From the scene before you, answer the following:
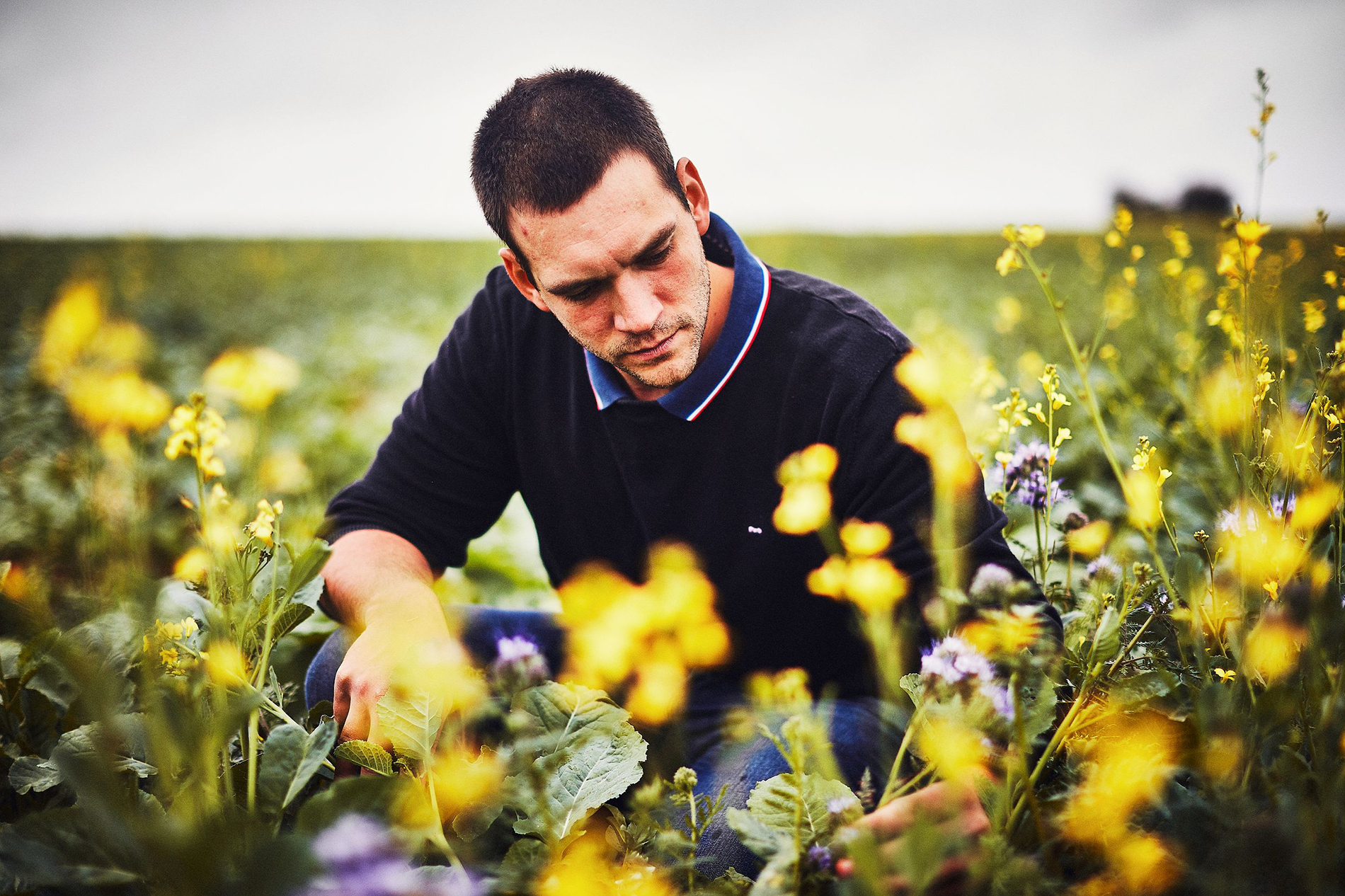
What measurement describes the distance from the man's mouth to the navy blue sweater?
144 millimetres

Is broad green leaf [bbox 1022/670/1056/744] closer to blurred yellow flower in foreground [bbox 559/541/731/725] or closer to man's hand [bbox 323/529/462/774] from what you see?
man's hand [bbox 323/529/462/774]

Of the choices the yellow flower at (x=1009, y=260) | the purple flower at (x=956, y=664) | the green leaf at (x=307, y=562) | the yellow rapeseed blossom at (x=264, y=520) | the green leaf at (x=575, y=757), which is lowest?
the green leaf at (x=575, y=757)

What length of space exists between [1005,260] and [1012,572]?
478 millimetres

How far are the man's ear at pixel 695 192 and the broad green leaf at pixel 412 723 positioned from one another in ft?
3.36

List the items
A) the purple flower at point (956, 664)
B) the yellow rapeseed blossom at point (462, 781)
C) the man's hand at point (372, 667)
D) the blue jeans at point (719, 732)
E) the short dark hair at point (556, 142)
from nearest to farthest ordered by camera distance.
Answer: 1. the purple flower at point (956, 664)
2. the yellow rapeseed blossom at point (462, 781)
3. the man's hand at point (372, 667)
4. the blue jeans at point (719, 732)
5. the short dark hair at point (556, 142)

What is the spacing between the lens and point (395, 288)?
13.8 m

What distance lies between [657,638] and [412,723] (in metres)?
0.75

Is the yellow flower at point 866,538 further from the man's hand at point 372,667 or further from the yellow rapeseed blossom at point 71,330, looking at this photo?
the yellow rapeseed blossom at point 71,330

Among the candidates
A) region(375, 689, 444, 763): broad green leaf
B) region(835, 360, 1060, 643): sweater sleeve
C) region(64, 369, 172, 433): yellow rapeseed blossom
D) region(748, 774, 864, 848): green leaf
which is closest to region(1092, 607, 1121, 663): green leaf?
region(835, 360, 1060, 643): sweater sleeve

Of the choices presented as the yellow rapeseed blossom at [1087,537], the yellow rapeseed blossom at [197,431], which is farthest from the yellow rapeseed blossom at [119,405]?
the yellow rapeseed blossom at [1087,537]

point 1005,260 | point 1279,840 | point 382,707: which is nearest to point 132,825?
point 382,707

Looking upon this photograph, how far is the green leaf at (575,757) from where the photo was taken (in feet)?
3.33

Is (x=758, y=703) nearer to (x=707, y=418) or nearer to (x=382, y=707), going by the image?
(x=707, y=418)

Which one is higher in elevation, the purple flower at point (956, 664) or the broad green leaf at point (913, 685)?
the purple flower at point (956, 664)
